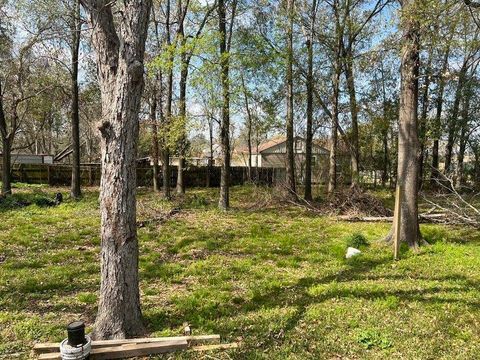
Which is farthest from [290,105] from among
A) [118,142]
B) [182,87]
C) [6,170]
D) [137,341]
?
[137,341]

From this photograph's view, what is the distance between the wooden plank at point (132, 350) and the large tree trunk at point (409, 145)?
5446mm

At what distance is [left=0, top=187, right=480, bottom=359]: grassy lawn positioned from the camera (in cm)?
373

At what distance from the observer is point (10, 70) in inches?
572

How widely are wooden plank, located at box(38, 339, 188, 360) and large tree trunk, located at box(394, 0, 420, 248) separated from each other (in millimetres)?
5446

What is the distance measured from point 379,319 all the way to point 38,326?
155 inches

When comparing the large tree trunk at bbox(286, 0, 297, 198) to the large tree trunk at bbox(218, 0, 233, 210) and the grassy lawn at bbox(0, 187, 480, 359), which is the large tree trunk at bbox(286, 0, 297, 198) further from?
the grassy lawn at bbox(0, 187, 480, 359)

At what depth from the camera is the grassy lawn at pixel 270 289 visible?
3.73 meters

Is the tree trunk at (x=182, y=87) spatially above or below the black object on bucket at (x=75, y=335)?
above

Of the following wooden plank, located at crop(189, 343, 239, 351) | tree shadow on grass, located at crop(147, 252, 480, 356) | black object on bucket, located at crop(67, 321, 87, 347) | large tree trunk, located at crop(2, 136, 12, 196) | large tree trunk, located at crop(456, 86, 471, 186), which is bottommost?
wooden plank, located at crop(189, 343, 239, 351)

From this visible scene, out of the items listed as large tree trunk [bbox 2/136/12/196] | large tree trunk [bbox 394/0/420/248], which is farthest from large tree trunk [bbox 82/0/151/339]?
large tree trunk [bbox 2/136/12/196]

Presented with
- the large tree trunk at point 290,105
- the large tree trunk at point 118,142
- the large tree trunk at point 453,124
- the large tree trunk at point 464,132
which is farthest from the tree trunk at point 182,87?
the large tree trunk at point 464,132

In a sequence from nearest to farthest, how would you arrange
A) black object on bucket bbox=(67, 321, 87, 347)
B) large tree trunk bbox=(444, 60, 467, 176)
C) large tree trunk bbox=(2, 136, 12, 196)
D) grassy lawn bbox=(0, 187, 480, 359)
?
black object on bucket bbox=(67, 321, 87, 347) → grassy lawn bbox=(0, 187, 480, 359) → large tree trunk bbox=(2, 136, 12, 196) → large tree trunk bbox=(444, 60, 467, 176)

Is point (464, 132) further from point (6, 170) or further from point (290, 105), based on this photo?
point (6, 170)

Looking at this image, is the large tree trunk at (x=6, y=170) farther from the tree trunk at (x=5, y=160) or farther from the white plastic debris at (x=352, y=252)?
the white plastic debris at (x=352, y=252)
